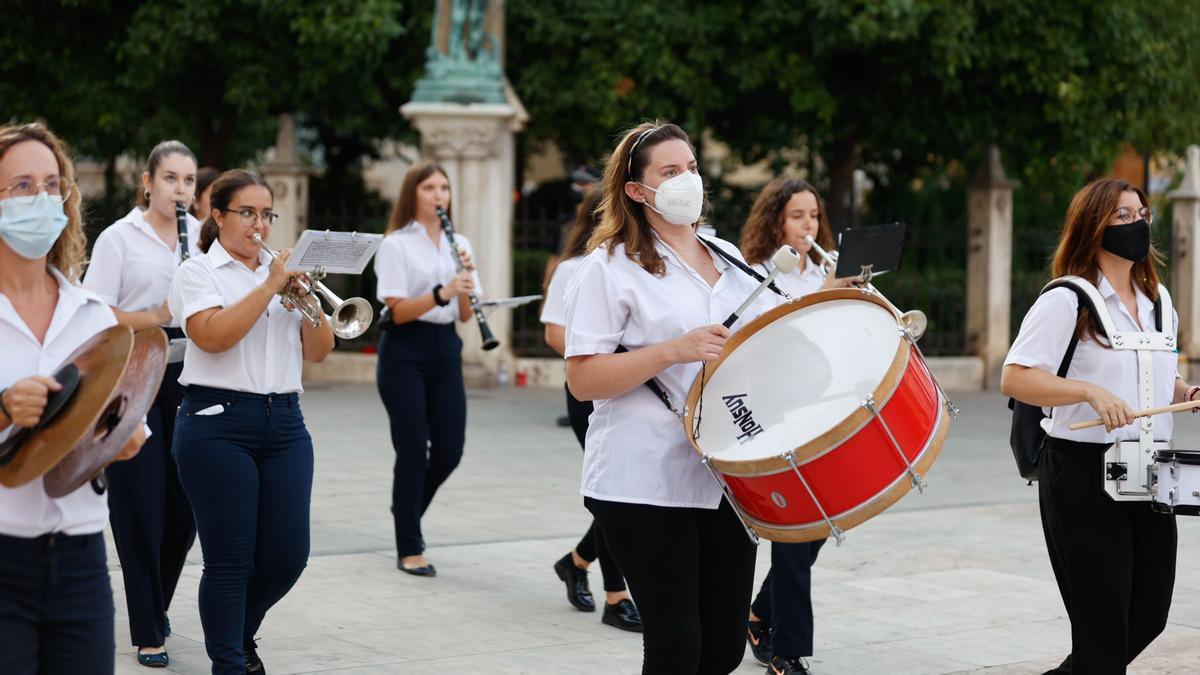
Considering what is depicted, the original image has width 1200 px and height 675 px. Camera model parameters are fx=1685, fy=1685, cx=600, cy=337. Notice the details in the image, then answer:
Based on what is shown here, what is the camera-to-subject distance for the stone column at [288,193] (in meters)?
18.1

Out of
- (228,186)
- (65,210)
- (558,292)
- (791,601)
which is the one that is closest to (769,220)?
(558,292)

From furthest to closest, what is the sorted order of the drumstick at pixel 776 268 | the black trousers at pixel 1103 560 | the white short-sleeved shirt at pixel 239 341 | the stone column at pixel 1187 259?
the stone column at pixel 1187 259 → the white short-sleeved shirt at pixel 239 341 → the black trousers at pixel 1103 560 → the drumstick at pixel 776 268

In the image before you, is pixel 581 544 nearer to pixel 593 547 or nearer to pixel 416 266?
pixel 593 547

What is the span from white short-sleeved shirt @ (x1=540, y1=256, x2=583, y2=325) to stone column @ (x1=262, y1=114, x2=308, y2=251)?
10488mm

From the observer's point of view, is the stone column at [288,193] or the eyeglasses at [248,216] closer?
the eyeglasses at [248,216]

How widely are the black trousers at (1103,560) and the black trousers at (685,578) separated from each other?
116cm

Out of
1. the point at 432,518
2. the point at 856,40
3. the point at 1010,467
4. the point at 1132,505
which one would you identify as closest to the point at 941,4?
the point at 856,40

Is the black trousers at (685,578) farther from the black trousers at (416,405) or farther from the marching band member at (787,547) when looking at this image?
the black trousers at (416,405)

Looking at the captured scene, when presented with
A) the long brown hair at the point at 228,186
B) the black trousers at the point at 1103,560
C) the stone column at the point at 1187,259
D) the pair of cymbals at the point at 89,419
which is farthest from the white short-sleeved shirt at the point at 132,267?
the stone column at the point at 1187,259

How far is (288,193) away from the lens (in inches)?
711

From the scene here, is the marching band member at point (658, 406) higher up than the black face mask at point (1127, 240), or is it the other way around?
the black face mask at point (1127, 240)

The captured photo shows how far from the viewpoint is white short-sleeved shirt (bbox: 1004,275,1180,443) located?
5176 mm

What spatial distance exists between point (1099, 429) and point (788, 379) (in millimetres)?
1237

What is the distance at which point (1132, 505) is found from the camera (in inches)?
201
